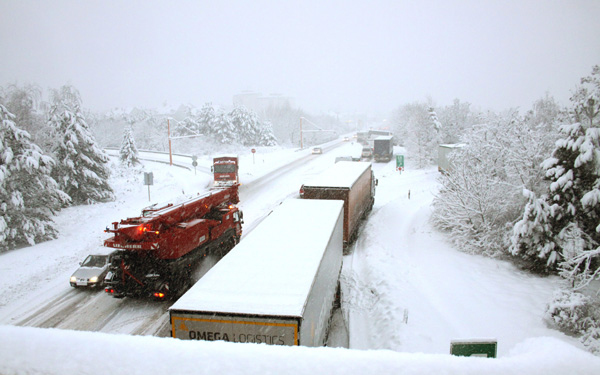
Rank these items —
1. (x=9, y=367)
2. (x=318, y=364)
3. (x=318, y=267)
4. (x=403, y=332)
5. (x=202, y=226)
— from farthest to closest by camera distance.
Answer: (x=202, y=226) → (x=403, y=332) → (x=318, y=267) → (x=9, y=367) → (x=318, y=364)

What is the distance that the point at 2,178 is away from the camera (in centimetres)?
1847

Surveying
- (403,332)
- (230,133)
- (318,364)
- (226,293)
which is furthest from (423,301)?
(230,133)

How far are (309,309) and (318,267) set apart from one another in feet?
4.07

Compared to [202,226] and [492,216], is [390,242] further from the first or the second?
[202,226]

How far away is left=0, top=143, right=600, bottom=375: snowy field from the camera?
6.42 feet

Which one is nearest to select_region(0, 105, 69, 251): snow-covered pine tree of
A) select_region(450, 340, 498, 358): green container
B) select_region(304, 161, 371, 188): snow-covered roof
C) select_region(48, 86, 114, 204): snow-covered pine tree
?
select_region(48, 86, 114, 204): snow-covered pine tree

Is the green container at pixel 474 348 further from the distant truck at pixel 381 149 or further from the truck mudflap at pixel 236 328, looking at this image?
the distant truck at pixel 381 149

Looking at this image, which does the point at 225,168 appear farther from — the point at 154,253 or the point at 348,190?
the point at 154,253

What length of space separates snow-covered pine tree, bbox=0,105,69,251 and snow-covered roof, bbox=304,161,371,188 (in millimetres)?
14367

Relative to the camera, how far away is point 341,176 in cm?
2036

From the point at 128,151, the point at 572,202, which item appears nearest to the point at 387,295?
the point at 572,202

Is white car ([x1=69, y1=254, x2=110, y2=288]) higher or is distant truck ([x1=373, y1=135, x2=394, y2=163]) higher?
distant truck ([x1=373, y1=135, x2=394, y2=163])

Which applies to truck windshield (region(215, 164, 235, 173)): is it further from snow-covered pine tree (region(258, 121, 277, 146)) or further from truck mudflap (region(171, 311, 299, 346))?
snow-covered pine tree (region(258, 121, 277, 146))

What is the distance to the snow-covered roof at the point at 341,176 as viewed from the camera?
18.3m
